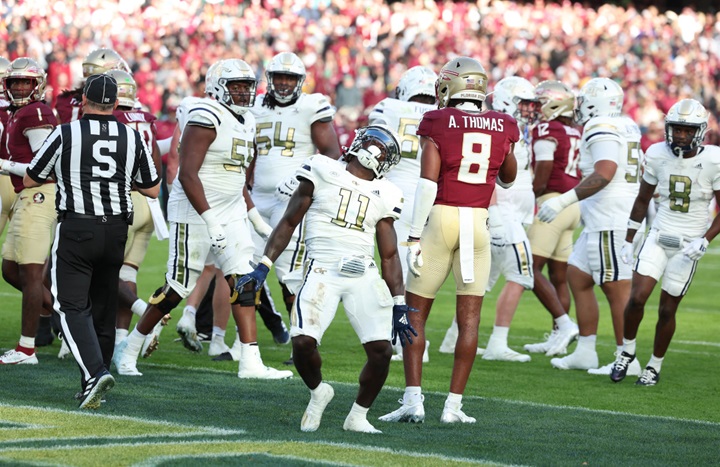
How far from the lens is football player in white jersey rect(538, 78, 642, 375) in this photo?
344 inches

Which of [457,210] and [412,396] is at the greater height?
[457,210]

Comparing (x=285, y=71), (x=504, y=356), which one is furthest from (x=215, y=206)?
(x=504, y=356)

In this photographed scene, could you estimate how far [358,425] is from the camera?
586 centimetres

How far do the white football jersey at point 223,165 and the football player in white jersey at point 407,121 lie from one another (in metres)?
1.41

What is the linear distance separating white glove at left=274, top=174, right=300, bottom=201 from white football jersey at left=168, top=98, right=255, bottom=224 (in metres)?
0.30

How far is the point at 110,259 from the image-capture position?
6535mm

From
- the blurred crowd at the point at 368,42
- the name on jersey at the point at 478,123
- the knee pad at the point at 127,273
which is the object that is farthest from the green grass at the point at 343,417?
the blurred crowd at the point at 368,42

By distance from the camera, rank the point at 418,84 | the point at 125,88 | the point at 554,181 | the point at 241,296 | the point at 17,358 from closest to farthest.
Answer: the point at 241,296 → the point at 17,358 → the point at 125,88 → the point at 418,84 → the point at 554,181

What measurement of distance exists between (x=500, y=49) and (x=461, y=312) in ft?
81.3

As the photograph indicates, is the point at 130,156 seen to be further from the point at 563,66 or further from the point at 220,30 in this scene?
the point at 563,66

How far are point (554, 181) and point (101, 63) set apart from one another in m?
3.64

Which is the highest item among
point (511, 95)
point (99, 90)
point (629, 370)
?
point (511, 95)

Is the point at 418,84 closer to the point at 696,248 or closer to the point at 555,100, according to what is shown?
the point at 555,100

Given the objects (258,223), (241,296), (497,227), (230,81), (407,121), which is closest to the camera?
(241,296)
